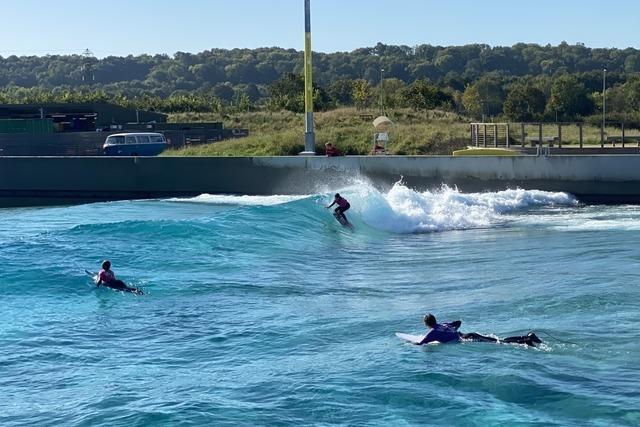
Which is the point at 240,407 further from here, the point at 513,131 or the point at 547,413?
the point at 513,131

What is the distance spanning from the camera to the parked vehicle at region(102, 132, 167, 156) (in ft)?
143

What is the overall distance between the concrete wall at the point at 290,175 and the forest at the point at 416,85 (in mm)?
28576

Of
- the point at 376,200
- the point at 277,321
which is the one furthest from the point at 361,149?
the point at 277,321

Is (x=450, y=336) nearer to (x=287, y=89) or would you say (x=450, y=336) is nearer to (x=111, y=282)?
(x=111, y=282)

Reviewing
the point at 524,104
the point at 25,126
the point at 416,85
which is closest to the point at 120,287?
the point at 25,126

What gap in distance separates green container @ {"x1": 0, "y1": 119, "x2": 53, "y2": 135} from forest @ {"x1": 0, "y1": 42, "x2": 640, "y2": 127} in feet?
65.1

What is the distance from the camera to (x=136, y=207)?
32.3 meters

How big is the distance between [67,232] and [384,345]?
506 inches

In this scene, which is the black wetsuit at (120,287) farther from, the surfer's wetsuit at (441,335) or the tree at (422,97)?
the tree at (422,97)

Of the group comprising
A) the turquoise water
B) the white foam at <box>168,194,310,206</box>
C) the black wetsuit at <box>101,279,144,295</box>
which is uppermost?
the white foam at <box>168,194,310,206</box>

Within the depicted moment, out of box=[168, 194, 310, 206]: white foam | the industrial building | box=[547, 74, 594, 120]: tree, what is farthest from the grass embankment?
box=[547, 74, 594, 120]: tree

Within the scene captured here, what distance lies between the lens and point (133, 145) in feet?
144

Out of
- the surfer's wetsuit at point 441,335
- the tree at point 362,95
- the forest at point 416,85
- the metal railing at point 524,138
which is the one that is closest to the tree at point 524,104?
the forest at point 416,85

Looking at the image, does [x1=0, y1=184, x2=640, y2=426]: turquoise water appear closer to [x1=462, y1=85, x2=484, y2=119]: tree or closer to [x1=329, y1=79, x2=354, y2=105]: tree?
[x1=462, y1=85, x2=484, y2=119]: tree
